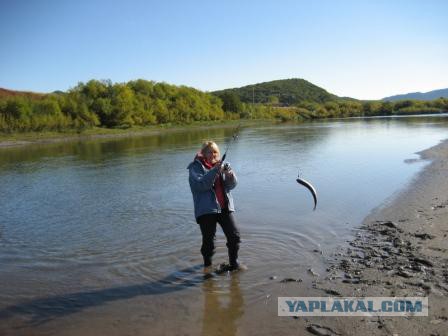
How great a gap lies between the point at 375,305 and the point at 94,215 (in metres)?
9.74

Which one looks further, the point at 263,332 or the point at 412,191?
the point at 412,191

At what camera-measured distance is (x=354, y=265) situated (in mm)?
7391

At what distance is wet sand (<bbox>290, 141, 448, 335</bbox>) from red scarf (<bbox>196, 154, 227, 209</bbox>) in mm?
2192

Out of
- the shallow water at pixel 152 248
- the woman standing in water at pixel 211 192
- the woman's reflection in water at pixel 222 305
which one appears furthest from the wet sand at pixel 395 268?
the woman standing in water at pixel 211 192

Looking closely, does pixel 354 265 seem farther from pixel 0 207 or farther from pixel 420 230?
pixel 0 207

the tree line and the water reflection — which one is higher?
the tree line

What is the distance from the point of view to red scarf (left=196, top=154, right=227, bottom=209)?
22.9ft

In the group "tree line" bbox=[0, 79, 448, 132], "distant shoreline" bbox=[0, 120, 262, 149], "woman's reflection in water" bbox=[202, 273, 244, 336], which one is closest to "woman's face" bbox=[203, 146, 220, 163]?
"woman's reflection in water" bbox=[202, 273, 244, 336]

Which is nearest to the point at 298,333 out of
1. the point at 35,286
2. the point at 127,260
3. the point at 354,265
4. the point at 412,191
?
the point at 354,265

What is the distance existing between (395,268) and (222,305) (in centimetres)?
332

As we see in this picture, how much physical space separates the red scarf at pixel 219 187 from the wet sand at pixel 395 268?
2.19 m

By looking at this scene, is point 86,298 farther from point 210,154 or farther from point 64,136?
point 64,136

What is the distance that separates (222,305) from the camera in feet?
20.2

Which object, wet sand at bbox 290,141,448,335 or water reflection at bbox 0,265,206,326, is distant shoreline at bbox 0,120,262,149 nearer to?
water reflection at bbox 0,265,206,326
